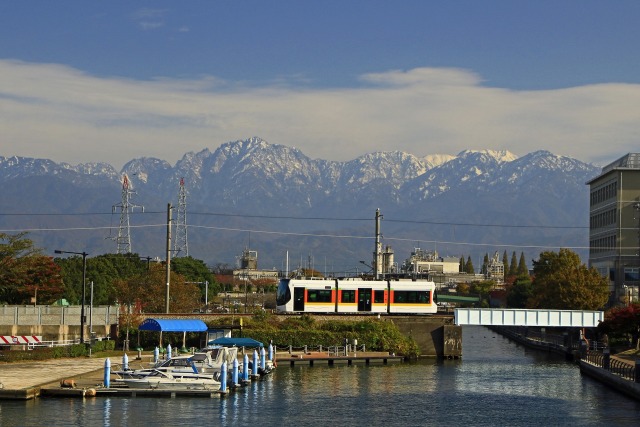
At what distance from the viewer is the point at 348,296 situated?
365 ft

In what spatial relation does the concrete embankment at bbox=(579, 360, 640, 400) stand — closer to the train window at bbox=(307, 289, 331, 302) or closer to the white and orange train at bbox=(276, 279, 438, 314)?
the white and orange train at bbox=(276, 279, 438, 314)

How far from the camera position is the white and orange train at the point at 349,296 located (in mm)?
110500

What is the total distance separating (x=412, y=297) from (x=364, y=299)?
5225mm

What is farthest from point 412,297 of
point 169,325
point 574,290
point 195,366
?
point 195,366

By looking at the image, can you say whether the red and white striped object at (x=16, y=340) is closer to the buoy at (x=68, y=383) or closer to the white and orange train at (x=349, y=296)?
the buoy at (x=68, y=383)

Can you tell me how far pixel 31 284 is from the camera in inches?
4906

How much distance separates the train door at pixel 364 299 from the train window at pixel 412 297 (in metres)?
2.80

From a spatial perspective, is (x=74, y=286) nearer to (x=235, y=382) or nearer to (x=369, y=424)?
(x=235, y=382)

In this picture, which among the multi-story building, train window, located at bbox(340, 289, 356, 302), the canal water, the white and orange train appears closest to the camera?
the canal water

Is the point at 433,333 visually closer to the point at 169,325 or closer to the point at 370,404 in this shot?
the point at 169,325

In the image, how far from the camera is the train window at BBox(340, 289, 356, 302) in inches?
4368

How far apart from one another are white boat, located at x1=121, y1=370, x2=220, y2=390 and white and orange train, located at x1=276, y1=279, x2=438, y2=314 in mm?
39774

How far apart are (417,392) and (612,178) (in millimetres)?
124480

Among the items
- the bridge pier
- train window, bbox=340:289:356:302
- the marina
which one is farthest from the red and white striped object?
the bridge pier
